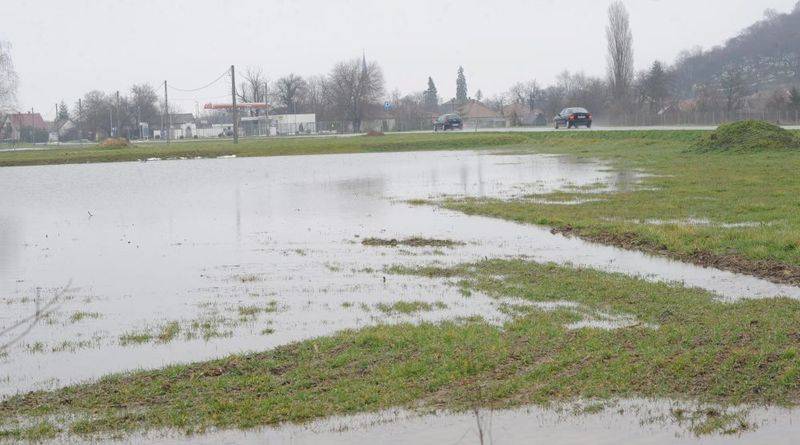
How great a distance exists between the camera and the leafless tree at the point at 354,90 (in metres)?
147

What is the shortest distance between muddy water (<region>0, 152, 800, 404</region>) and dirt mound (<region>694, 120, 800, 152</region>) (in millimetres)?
8766

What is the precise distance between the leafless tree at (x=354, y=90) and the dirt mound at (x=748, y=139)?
101077 mm

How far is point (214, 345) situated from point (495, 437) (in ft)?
14.7

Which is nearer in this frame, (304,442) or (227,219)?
(304,442)

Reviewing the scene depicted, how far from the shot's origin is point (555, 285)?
1402cm

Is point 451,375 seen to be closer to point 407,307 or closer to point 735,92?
point 407,307

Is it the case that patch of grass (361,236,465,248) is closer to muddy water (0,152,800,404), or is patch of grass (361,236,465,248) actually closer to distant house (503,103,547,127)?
muddy water (0,152,800,404)

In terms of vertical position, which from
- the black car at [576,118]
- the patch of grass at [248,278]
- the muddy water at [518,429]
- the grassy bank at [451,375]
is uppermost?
the black car at [576,118]

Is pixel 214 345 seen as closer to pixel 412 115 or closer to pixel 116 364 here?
pixel 116 364

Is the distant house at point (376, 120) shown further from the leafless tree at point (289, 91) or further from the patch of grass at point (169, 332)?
the patch of grass at point (169, 332)

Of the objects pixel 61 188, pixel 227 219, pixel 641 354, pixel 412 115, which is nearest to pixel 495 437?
pixel 641 354

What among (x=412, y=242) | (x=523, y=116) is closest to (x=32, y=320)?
(x=412, y=242)

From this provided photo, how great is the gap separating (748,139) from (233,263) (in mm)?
30993

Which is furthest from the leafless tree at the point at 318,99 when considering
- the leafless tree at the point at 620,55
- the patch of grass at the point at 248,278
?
the patch of grass at the point at 248,278
